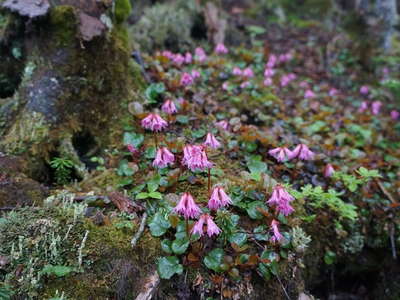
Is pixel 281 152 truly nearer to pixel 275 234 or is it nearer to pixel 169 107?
pixel 275 234

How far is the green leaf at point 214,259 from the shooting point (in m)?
2.51

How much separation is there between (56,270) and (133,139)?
1.67m

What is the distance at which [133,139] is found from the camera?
361 centimetres

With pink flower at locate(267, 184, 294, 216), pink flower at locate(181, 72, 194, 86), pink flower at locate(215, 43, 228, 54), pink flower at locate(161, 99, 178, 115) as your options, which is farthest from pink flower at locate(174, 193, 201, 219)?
pink flower at locate(215, 43, 228, 54)

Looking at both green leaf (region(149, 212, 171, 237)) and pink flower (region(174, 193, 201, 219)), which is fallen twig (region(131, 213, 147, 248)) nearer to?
green leaf (region(149, 212, 171, 237))

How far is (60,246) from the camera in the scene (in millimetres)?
2410

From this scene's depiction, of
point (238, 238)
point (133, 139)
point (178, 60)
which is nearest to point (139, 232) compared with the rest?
point (238, 238)

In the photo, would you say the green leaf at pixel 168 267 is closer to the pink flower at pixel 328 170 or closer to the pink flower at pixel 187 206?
the pink flower at pixel 187 206

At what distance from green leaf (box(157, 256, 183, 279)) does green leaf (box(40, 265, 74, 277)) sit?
617mm

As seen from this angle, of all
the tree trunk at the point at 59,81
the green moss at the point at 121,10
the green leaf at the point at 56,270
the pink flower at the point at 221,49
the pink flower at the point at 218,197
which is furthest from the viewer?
the pink flower at the point at 221,49

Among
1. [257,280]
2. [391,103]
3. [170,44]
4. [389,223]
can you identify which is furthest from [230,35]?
[257,280]

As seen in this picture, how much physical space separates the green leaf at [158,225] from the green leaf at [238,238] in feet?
1.66

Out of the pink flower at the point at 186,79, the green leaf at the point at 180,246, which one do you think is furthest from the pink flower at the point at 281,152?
the pink flower at the point at 186,79

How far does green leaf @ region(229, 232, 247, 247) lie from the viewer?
2.64 meters
